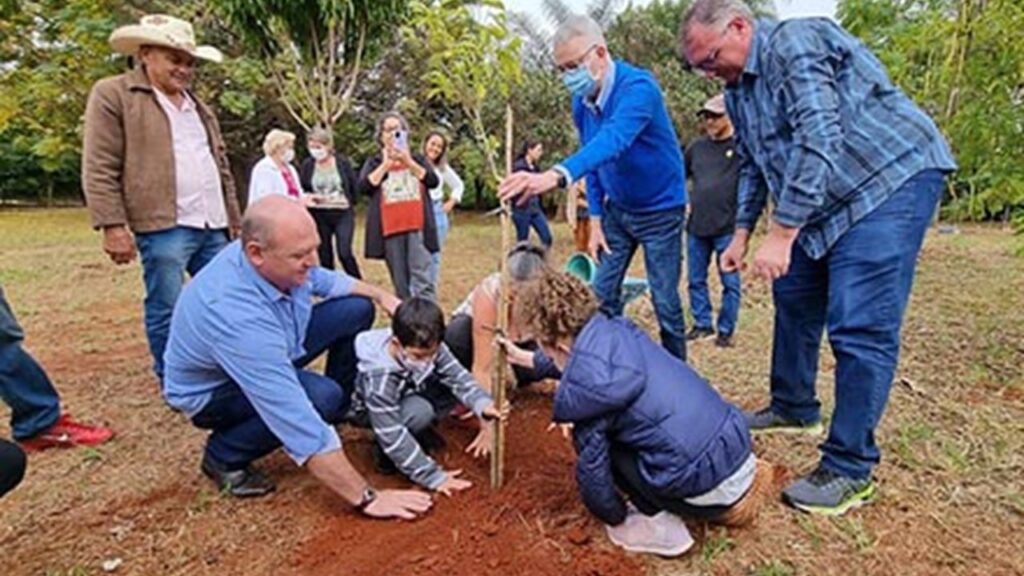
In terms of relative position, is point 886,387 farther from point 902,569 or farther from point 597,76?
point 597,76

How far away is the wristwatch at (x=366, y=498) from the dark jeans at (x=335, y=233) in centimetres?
340

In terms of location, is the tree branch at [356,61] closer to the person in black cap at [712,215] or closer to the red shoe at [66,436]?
the person in black cap at [712,215]

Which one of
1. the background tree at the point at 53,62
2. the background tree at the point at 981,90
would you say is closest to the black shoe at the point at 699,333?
the background tree at the point at 981,90

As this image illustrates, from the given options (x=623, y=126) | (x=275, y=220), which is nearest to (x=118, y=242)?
(x=275, y=220)

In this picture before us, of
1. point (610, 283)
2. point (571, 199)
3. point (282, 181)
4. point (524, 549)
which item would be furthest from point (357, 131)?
point (524, 549)

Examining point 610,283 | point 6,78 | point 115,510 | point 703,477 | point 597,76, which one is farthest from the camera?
point 6,78

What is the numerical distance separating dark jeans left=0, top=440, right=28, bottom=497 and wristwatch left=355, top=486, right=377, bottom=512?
3.04 ft

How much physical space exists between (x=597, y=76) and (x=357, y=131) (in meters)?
14.3

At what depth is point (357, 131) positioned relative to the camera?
53.4ft

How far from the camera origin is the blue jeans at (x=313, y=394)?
2408 millimetres

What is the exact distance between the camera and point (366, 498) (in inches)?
89.0

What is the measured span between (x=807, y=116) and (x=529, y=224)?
7022mm

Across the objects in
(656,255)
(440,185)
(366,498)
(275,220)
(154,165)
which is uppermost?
(154,165)

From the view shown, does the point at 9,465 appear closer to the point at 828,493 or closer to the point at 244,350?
the point at 244,350
